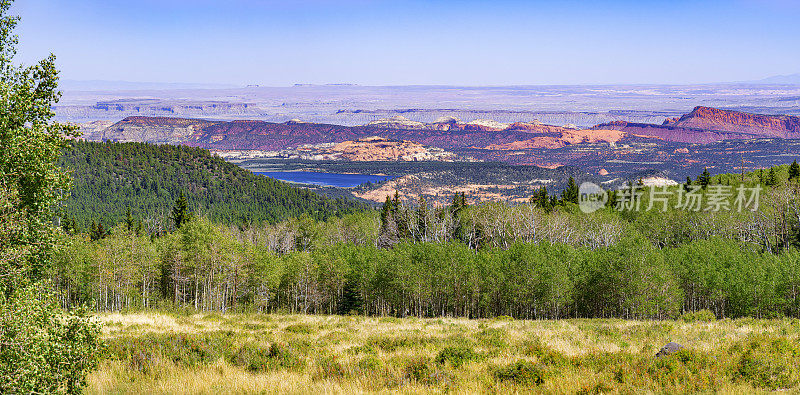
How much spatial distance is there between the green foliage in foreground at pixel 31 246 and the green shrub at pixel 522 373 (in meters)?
10.6

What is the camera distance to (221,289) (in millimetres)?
66375

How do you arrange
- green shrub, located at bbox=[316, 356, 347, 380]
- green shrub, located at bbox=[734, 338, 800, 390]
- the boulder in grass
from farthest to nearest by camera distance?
the boulder in grass < green shrub, located at bbox=[316, 356, 347, 380] < green shrub, located at bbox=[734, 338, 800, 390]

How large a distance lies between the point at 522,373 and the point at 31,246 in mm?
12654

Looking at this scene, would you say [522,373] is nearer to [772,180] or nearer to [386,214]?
[386,214]

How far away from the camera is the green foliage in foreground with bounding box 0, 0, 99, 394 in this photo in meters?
9.91

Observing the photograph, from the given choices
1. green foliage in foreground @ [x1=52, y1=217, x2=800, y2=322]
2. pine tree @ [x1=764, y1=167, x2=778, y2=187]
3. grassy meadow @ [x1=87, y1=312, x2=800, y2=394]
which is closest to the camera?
grassy meadow @ [x1=87, y1=312, x2=800, y2=394]

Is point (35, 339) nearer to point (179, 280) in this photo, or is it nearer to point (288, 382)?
point (288, 382)

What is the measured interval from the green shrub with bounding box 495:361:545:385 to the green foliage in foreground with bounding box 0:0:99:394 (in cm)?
1055

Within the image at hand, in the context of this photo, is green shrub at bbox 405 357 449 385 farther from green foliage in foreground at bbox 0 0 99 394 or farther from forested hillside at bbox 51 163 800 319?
forested hillside at bbox 51 163 800 319

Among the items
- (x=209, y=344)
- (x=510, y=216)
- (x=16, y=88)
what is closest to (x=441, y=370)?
(x=209, y=344)

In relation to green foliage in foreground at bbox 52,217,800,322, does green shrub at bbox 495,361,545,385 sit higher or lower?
higher

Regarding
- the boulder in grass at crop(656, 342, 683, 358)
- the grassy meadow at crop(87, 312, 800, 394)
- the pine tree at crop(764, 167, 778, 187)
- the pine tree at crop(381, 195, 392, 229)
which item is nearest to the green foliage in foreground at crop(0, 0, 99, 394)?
the grassy meadow at crop(87, 312, 800, 394)

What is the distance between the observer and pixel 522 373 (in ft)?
50.8

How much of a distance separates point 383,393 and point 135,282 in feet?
199
